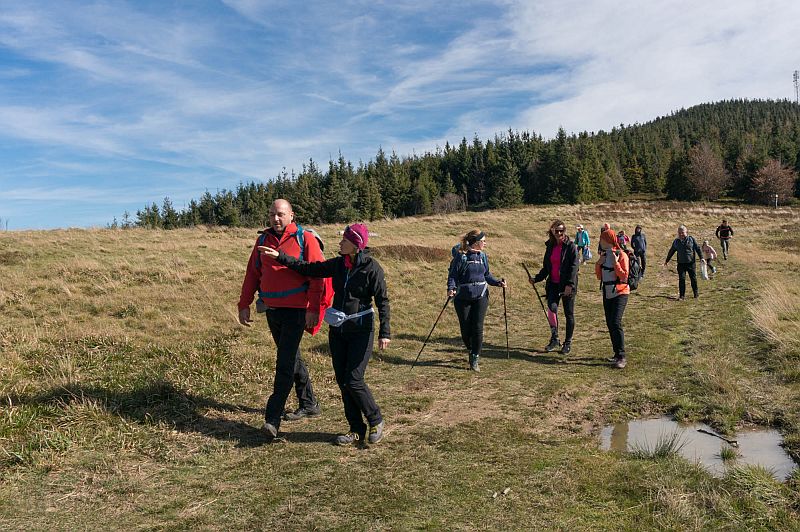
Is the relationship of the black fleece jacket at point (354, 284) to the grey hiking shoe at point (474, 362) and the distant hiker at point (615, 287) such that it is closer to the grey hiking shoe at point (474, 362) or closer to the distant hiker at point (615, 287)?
the grey hiking shoe at point (474, 362)

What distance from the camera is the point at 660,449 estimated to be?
4578 millimetres

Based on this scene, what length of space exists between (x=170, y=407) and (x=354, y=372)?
8.60 ft

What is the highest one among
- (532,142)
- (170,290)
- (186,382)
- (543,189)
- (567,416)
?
(532,142)

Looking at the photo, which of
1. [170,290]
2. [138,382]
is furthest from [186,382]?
[170,290]

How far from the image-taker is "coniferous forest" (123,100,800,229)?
75250mm

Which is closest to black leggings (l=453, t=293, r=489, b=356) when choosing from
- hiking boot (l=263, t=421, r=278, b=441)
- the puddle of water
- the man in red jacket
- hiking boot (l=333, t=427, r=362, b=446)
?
the puddle of water

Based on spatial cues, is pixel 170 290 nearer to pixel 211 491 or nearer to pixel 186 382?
pixel 186 382

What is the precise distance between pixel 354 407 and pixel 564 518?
7.62ft

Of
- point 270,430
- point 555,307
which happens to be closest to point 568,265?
point 555,307

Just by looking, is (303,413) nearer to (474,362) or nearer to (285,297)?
(285,297)

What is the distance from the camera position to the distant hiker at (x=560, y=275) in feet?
29.1

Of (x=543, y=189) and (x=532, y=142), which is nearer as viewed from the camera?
(x=543, y=189)

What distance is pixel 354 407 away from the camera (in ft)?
17.1

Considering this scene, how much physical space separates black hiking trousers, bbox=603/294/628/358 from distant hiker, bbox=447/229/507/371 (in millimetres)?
1814
